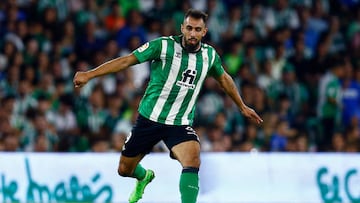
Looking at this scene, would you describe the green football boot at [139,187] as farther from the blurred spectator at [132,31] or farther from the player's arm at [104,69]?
the blurred spectator at [132,31]

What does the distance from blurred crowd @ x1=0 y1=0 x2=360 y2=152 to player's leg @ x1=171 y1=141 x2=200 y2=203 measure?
223 inches

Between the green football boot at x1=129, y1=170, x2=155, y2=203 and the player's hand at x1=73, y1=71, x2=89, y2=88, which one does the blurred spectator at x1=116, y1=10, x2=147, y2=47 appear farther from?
the player's hand at x1=73, y1=71, x2=89, y2=88

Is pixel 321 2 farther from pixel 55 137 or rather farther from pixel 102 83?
A: pixel 55 137

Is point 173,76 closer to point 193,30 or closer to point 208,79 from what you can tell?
point 193,30

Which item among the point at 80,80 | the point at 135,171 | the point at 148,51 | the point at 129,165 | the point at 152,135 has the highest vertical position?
the point at 148,51

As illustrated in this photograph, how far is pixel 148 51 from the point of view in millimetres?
10117

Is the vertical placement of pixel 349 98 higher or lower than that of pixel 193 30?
lower

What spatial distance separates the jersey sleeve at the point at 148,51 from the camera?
10.1 metres

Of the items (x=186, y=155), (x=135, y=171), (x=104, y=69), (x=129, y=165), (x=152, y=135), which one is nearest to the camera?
(x=104, y=69)

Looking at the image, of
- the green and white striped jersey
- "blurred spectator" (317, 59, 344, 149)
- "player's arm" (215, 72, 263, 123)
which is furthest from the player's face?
"blurred spectator" (317, 59, 344, 149)

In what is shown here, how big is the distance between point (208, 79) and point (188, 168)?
6.97m

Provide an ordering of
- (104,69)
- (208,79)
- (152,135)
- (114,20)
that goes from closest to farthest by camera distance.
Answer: (104,69) < (152,135) < (208,79) < (114,20)

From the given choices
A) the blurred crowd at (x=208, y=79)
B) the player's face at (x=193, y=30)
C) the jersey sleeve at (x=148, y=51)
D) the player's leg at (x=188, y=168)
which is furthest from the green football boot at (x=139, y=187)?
the blurred crowd at (x=208, y=79)

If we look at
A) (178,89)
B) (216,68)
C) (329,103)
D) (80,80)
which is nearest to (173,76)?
Result: (178,89)
